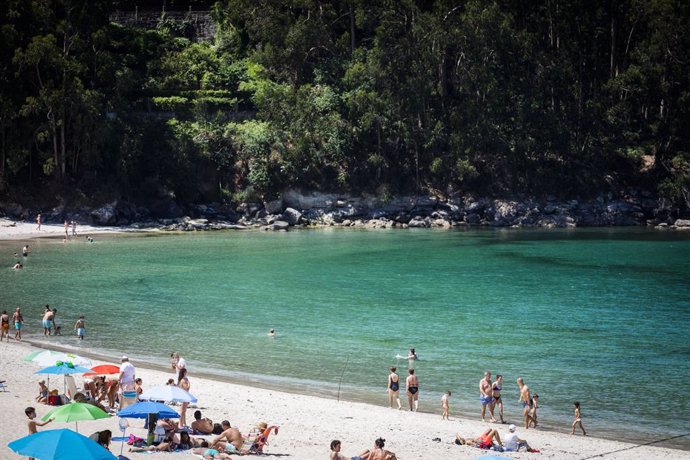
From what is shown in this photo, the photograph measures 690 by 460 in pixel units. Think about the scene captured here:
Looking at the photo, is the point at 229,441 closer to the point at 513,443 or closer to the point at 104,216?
Answer: the point at 513,443

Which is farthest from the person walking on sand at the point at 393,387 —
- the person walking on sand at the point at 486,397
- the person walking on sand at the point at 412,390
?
the person walking on sand at the point at 486,397

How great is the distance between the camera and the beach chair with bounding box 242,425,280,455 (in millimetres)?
20094

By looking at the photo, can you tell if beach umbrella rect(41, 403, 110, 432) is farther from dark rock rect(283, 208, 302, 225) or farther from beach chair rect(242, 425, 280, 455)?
dark rock rect(283, 208, 302, 225)

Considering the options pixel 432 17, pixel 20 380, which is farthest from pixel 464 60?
pixel 20 380

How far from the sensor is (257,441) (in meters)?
20.2

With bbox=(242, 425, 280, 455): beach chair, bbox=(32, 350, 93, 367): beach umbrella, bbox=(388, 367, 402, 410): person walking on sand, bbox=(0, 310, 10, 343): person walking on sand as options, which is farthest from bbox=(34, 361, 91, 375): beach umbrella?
bbox=(0, 310, 10, 343): person walking on sand

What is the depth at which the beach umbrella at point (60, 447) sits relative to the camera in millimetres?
15250

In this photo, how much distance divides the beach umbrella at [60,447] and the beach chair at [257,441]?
4.84 meters

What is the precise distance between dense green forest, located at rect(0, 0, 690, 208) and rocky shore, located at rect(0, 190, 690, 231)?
123cm

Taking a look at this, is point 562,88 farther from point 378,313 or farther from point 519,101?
point 378,313

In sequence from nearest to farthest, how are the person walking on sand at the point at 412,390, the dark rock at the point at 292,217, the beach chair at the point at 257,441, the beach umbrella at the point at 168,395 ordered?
the beach chair at the point at 257,441
the beach umbrella at the point at 168,395
the person walking on sand at the point at 412,390
the dark rock at the point at 292,217

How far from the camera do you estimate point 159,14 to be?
100438mm

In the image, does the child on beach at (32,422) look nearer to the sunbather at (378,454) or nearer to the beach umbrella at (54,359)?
the beach umbrella at (54,359)

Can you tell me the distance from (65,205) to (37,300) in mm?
35213
